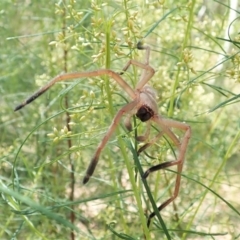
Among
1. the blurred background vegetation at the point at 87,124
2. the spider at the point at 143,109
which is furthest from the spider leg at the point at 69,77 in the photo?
the blurred background vegetation at the point at 87,124

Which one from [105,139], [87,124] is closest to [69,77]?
[105,139]

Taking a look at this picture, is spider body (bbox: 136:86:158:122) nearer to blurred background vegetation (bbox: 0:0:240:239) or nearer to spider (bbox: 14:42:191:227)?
spider (bbox: 14:42:191:227)

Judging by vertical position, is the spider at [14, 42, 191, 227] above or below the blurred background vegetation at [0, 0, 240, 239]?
above

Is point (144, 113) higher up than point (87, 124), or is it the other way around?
point (144, 113)

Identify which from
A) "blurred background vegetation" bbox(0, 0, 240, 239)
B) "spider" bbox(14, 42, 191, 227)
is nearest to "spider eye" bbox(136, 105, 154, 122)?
"spider" bbox(14, 42, 191, 227)

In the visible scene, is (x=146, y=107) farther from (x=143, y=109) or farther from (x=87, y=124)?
(x=87, y=124)

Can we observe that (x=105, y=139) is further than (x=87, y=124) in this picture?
No

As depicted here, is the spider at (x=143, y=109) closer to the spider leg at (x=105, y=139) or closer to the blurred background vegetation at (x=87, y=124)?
the spider leg at (x=105, y=139)

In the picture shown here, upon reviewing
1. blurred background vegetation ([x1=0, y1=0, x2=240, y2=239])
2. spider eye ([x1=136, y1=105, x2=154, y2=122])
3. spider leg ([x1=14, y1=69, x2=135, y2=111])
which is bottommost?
blurred background vegetation ([x1=0, y1=0, x2=240, y2=239])
